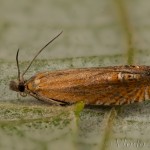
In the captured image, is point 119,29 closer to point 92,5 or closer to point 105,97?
point 92,5

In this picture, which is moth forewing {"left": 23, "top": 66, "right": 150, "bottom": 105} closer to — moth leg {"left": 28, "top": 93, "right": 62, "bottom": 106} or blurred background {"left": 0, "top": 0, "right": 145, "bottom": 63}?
moth leg {"left": 28, "top": 93, "right": 62, "bottom": 106}

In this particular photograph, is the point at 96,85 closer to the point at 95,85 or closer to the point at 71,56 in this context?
the point at 95,85

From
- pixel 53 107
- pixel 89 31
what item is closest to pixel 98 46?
pixel 89 31

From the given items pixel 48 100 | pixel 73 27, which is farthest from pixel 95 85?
pixel 73 27

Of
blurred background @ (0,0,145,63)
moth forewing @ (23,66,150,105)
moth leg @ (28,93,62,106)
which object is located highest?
blurred background @ (0,0,145,63)

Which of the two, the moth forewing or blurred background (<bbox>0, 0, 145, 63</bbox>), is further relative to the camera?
blurred background (<bbox>0, 0, 145, 63</bbox>)

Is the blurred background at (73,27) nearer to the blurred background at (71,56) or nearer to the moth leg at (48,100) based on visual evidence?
the blurred background at (71,56)

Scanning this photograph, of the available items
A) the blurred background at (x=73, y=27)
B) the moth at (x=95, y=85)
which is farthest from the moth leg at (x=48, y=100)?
the blurred background at (x=73, y=27)

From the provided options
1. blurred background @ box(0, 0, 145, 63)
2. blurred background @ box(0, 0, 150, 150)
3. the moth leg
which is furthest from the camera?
blurred background @ box(0, 0, 145, 63)

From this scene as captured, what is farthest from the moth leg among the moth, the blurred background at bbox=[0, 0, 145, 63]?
the blurred background at bbox=[0, 0, 145, 63]
